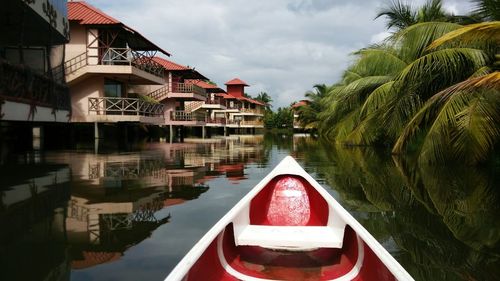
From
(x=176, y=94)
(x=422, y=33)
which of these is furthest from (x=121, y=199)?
(x=176, y=94)

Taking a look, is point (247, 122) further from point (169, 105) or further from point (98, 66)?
point (98, 66)

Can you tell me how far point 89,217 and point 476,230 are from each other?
4751 mm

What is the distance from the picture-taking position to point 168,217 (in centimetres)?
578

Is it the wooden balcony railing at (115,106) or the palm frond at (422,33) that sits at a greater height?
the palm frond at (422,33)

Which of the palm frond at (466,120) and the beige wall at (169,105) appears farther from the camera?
the beige wall at (169,105)

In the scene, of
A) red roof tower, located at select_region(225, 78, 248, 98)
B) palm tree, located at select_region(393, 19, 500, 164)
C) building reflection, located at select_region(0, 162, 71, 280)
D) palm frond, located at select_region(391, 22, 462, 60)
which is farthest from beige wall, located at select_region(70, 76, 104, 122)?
red roof tower, located at select_region(225, 78, 248, 98)

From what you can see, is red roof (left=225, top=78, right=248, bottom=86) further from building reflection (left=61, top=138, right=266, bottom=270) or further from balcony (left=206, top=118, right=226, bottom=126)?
building reflection (left=61, top=138, right=266, bottom=270)

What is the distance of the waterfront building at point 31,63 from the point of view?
439 inches

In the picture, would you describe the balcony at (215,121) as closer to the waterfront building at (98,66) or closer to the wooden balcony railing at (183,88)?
the wooden balcony railing at (183,88)

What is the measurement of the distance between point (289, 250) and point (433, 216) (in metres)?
2.92

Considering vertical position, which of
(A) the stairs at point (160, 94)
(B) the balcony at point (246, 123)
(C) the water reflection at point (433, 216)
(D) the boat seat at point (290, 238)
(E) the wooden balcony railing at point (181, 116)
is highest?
(A) the stairs at point (160, 94)

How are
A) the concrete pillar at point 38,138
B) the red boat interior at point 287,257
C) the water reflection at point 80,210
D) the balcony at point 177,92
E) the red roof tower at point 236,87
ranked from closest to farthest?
the red boat interior at point 287,257, the water reflection at point 80,210, the concrete pillar at point 38,138, the balcony at point 177,92, the red roof tower at point 236,87

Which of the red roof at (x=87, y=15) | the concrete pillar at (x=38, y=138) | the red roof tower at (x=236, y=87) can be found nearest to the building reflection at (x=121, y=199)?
the concrete pillar at (x=38, y=138)

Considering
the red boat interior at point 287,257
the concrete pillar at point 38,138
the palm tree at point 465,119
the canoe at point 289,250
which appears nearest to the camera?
the canoe at point 289,250
